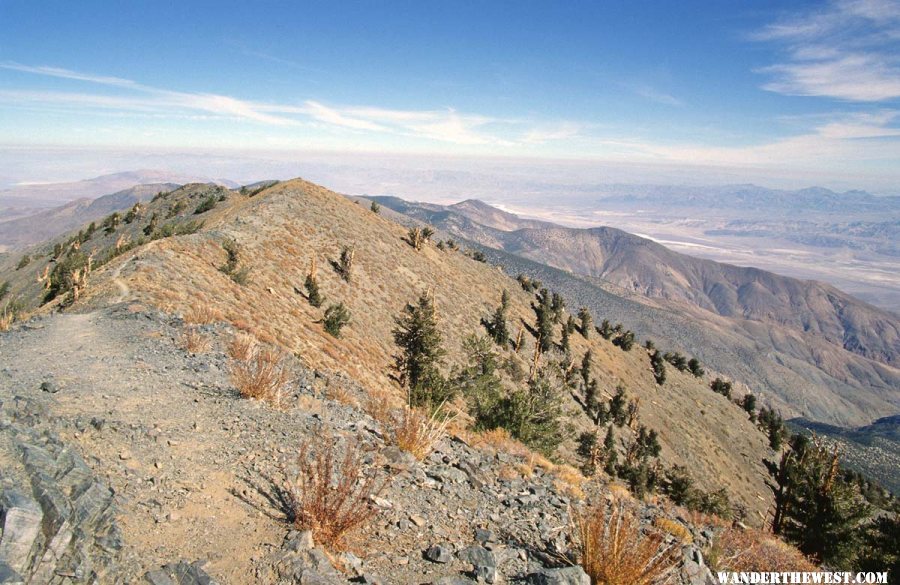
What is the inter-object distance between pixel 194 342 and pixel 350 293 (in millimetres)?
18305

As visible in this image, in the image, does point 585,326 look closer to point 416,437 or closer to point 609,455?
point 609,455

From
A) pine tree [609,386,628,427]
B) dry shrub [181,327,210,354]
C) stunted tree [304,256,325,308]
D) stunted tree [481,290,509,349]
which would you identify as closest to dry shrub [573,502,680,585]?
dry shrub [181,327,210,354]

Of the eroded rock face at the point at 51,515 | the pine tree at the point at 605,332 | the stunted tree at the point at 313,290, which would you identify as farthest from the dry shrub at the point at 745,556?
the pine tree at the point at 605,332

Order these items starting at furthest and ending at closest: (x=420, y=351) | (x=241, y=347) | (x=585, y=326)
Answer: (x=585, y=326) → (x=420, y=351) → (x=241, y=347)

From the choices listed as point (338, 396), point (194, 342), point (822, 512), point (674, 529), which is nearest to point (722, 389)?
point (822, 512)

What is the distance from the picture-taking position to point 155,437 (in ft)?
18.7

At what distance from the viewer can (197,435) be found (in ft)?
20.1

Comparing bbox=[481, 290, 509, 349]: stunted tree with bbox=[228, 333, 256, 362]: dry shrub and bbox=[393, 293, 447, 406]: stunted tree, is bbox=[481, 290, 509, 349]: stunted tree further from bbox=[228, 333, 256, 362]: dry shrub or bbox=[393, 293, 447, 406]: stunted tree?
bbox=[228, 333, 256, 362]: dry shrub

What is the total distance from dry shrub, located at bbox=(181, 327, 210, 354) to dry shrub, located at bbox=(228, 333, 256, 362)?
1.85 ft

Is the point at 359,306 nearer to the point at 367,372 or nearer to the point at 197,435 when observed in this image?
the point at 367,372

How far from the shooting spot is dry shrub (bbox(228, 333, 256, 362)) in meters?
10.5

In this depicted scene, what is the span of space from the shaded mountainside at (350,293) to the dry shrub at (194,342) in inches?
97.3

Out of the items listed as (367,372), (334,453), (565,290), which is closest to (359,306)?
(367,372)

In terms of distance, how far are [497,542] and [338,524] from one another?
2.08 meters
